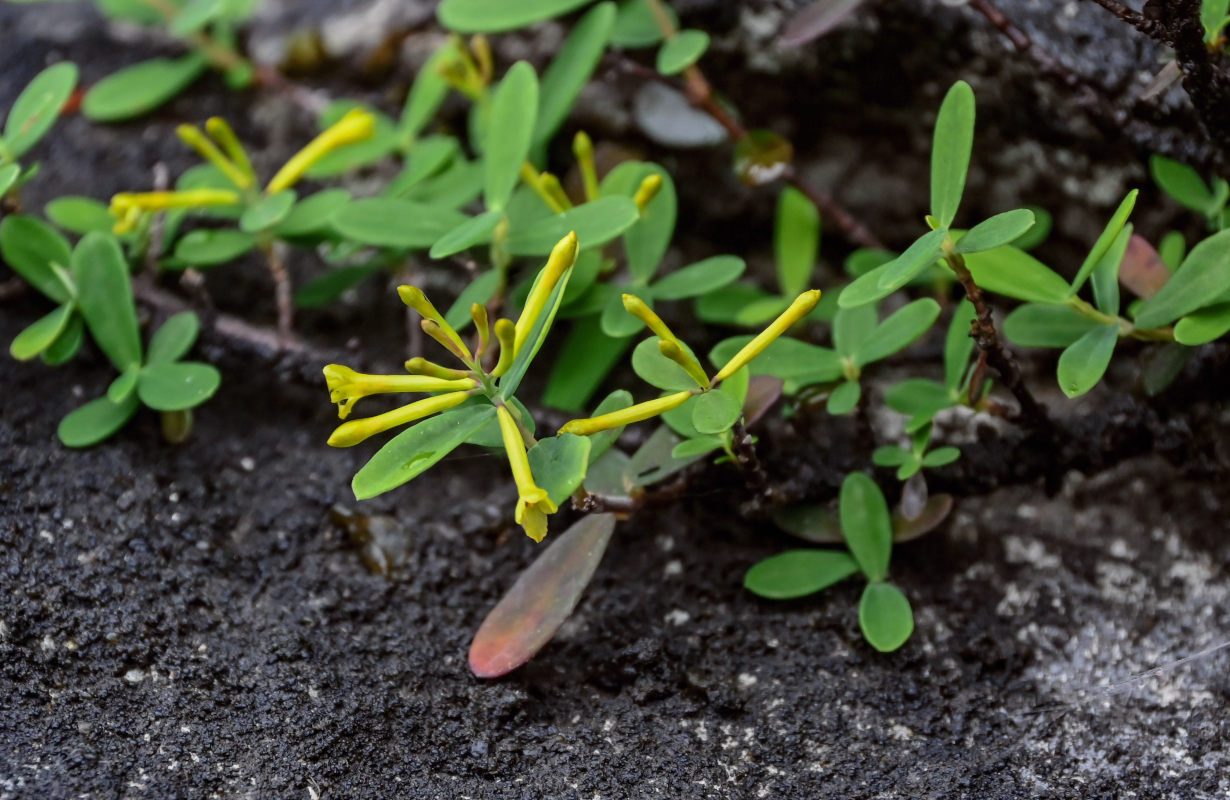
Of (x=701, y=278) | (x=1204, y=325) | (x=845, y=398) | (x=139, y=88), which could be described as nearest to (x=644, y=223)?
(x=701, y=278)

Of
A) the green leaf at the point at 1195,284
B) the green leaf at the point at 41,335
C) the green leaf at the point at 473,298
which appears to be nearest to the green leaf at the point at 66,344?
the green leaf at the point at 41,335

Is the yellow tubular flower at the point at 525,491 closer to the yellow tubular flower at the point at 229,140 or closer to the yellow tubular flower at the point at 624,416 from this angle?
the yellow tubular flower at the point at 624,416

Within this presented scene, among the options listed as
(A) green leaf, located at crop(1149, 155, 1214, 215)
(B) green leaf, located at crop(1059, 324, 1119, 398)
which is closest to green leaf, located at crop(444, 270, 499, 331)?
(B) green leaf, located at crop(1059, 324, 1119, 398)

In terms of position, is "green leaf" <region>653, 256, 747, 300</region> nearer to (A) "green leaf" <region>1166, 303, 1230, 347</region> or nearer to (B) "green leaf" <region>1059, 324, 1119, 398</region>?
(B) "green leaf" <region>1059, 324, 1119, 398</region>

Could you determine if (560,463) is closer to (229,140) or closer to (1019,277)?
(1019,277)

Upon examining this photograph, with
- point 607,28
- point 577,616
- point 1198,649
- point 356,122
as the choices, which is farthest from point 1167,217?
point 356,122
